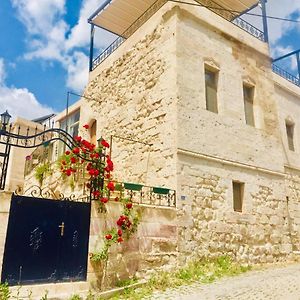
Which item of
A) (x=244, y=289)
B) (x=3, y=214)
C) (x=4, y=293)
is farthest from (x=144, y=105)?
(x=4, y=293)

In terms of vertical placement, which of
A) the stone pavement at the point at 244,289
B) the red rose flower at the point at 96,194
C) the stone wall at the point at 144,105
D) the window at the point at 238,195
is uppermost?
the stone wall at the point at 144,105

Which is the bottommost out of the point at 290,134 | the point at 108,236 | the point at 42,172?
the point at 108,236

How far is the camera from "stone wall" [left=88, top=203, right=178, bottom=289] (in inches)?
248

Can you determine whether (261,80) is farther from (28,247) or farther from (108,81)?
(28,247)

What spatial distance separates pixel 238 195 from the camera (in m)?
9.67

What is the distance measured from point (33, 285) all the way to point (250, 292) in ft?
13.0

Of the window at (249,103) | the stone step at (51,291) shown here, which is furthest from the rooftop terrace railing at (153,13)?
the stone step at (51,291)

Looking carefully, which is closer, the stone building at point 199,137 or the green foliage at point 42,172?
the stone building at point 199,137

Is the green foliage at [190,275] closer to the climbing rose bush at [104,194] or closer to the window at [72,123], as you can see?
the climbing rose bush at [104,194]

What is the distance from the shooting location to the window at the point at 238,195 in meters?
9.54

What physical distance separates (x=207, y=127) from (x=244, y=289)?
457 cm

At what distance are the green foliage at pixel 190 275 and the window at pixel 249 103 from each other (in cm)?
476

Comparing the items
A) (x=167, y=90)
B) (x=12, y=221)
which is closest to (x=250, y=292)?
(x=12, y=221)

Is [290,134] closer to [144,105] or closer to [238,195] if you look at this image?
[238,195]
